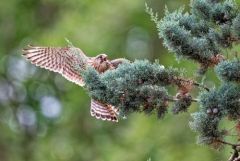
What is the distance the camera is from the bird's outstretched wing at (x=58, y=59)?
4605 millimetres

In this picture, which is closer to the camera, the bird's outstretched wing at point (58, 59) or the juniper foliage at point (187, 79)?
the juniper foliage at point (187, 79)

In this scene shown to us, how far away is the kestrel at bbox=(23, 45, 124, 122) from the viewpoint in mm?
4453

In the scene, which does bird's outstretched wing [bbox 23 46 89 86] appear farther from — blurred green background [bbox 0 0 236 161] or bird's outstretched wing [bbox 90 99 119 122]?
blurred green background [bbox 0 0 236 161]

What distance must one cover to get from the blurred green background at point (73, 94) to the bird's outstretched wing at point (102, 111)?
6737 mm

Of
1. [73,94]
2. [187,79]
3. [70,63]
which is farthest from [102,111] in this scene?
[73,94]

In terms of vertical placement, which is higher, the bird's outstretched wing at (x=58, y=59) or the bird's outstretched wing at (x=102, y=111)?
the bird's outstretched wing at (x=58, y=59)

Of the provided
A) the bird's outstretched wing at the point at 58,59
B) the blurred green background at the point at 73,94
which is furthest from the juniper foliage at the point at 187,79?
the blurred green background at the point at 73,94

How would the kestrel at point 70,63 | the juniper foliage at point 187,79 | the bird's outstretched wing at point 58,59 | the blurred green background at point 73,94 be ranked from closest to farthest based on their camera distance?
→ the juniper foliage at point 187,79
the kestrel at point 70,63
the bird's outstretched wing at point 58,59
the blurred green background at point 73,94

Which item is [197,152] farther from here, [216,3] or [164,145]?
[216,3]

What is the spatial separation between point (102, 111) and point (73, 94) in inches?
348

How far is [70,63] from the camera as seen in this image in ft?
15.4

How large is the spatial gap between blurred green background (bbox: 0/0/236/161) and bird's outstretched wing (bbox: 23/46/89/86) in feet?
21.9

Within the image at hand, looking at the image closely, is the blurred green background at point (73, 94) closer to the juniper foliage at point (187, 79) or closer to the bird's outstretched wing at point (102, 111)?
the bird's outstretched wing at point (102, 111)

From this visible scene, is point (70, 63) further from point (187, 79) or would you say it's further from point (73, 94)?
point (73, 94)
